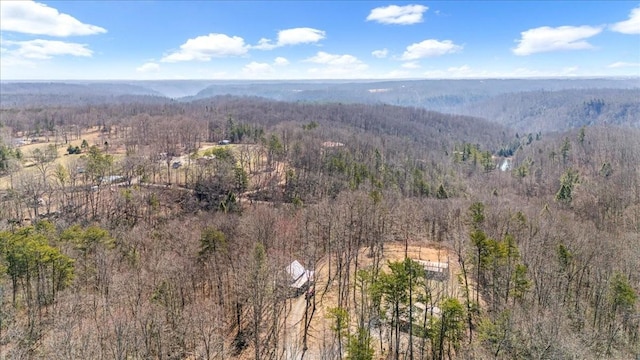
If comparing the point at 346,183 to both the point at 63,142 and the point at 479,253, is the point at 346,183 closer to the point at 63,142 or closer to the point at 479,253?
the point at 479,253

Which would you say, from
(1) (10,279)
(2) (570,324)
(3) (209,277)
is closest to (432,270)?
(2) (570,324)

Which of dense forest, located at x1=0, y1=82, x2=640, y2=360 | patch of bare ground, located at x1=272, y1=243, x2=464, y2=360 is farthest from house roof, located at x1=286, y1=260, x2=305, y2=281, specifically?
patch of bare ground, located at x1=272, y1=243, x2=464, y2=360

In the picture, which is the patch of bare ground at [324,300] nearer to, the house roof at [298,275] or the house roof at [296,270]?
the house roof at [298,275]

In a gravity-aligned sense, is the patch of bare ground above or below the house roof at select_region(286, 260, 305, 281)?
below

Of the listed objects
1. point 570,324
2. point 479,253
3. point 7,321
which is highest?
point 479,253

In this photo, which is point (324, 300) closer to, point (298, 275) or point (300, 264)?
point (298, 275)

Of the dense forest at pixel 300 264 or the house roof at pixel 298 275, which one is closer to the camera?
the dense forest at pixel 300 264

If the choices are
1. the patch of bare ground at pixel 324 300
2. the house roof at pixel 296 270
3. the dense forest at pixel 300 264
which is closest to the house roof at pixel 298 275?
the house roof at pixel 296 270

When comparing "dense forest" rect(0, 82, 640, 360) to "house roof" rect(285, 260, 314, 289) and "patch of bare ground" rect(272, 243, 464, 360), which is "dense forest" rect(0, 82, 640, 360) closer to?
"patch of bare ground" rect(272, 243, 464, 360)

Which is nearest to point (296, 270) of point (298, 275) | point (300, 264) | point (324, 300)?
point (298, 275)

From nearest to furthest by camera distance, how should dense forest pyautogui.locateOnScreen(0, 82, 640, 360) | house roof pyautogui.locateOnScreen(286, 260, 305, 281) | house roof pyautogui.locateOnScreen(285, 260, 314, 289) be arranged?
dense forest pyautogui.locateOnScreen(0, 82, 640, 360) → house roof pyautogui.locateOnScreen(285, 260, 314, 289) → house roof pyautogui.locateOnScreen(286, 260, 305, 281)

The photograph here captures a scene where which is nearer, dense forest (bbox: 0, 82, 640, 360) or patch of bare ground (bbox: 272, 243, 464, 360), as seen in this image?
dense forest (bbox: 0, 82, 640, 360)
